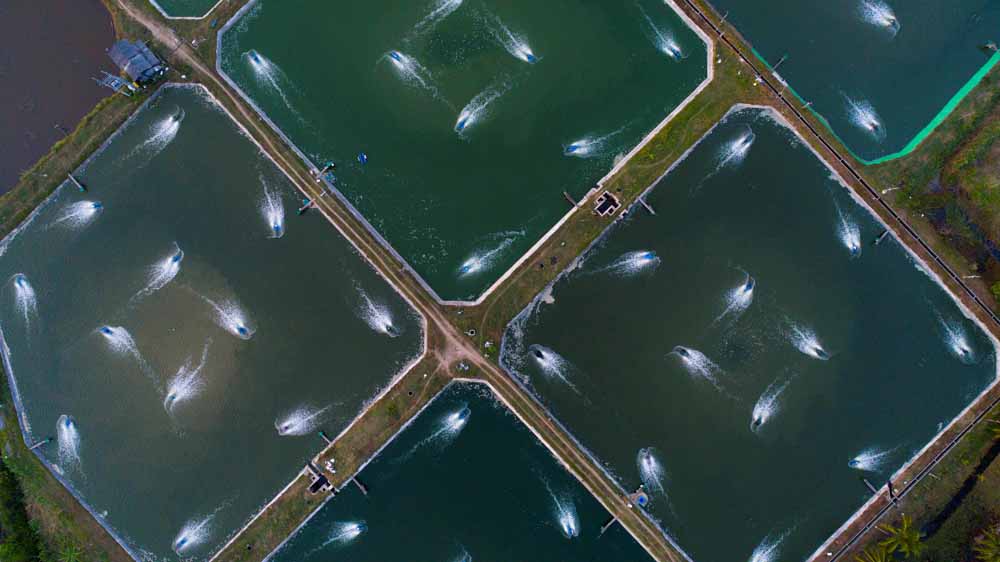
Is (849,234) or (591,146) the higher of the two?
(591,146)

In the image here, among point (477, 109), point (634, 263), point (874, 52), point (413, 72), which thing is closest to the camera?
point (634, 263)

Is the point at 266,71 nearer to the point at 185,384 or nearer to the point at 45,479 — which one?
the point at 185,384

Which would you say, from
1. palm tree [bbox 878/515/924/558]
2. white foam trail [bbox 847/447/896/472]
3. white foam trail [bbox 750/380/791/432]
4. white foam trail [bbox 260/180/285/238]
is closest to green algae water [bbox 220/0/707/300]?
white foam trail [bbox 260/180/285/238]

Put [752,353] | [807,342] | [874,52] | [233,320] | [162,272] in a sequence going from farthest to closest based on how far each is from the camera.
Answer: [874,52], [162,272], [233,320], [752,353], [807,342]

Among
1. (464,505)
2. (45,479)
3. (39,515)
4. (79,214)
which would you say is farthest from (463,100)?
(39,515)

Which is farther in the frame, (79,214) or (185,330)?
(79,214)

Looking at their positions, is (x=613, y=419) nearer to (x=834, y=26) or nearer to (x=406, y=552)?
(x=406, y=552)

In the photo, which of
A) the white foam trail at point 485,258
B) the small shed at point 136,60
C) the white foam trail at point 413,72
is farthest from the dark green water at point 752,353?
the small shed at point 136,60
